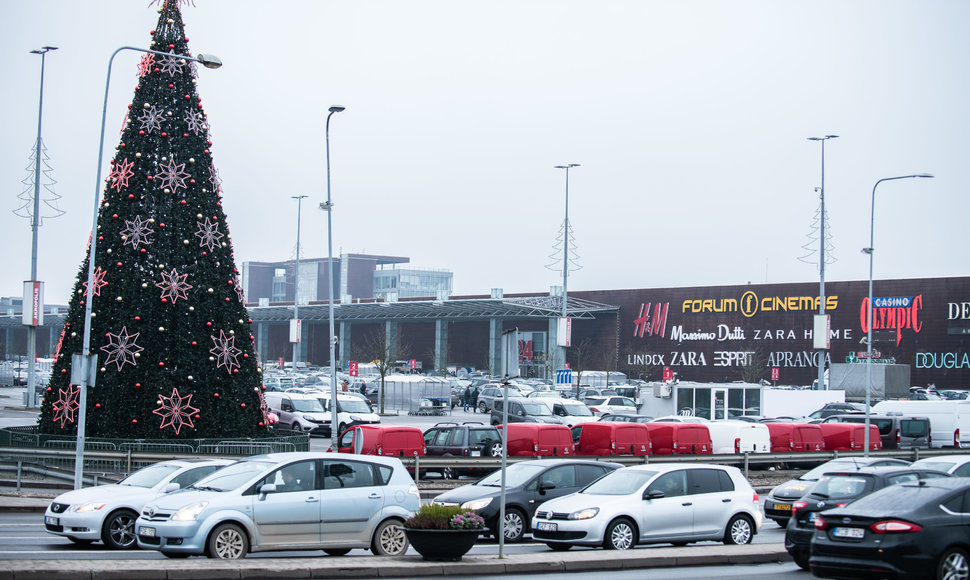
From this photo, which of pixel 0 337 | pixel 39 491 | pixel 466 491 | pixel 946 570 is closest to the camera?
pixel 946 570

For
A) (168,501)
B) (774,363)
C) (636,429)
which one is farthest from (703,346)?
(168,501)

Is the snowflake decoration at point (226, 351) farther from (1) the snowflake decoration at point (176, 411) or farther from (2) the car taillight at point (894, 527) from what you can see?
(2) the car taillight at point (894, 527)

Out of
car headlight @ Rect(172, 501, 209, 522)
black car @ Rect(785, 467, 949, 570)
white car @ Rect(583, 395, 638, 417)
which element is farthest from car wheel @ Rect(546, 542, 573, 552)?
white car @ Rect(583, 395, 638, 417)

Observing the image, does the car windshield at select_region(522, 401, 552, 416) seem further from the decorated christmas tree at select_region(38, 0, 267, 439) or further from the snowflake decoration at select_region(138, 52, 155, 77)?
the snowflake decoration at select_region(138, 52, 155, 77)

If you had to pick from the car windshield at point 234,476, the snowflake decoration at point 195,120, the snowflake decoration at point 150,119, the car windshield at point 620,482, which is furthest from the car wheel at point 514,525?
the snowflake decoration at point 150,119

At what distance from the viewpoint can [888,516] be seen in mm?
12672

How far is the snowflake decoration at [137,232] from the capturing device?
94.4 ft

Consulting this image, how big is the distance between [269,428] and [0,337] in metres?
119

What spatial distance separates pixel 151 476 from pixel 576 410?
31194 mm

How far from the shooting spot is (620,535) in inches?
688

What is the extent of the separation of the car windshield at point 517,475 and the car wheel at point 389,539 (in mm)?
3341

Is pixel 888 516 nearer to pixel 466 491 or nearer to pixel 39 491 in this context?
pixel 466 491

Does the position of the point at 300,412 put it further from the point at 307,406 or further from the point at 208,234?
the point at 208,234

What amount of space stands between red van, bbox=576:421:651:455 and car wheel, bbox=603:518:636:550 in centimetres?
1384
